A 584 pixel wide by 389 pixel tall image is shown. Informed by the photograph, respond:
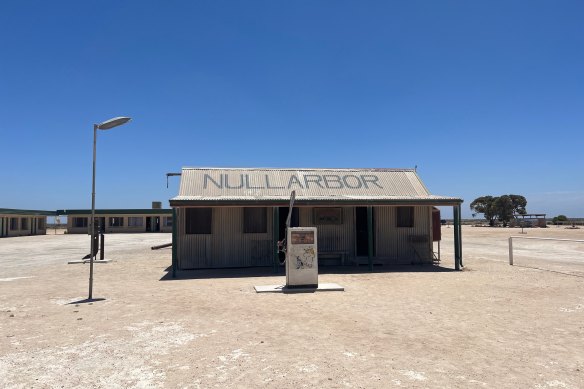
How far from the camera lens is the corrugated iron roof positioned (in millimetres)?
15844

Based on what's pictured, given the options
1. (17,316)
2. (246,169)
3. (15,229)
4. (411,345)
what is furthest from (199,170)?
(15,229)

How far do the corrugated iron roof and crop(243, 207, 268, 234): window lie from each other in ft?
1.97

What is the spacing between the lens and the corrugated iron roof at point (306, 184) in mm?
15844

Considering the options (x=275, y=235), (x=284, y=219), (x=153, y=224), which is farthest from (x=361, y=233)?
(x=153, y=224)

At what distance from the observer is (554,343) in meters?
6.07

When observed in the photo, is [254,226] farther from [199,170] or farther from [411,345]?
[411,345]

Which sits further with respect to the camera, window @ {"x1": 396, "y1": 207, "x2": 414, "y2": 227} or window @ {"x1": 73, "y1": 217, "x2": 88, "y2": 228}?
window @ {"x1": 73, "y1": 217, "x2": 88, "y2": 228}

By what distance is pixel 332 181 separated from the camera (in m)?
17.6

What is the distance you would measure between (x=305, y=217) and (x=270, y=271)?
8.79 feet

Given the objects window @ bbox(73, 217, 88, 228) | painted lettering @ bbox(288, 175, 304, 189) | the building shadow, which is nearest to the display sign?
the building shadow

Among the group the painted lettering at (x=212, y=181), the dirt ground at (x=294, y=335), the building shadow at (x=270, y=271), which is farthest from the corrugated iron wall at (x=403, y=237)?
the painted lettering at (x=212, y=181)

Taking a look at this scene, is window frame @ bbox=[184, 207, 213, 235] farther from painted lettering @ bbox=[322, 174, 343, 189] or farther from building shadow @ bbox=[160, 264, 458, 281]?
painted lettering @ bbox=[322, 174, 343, 189]

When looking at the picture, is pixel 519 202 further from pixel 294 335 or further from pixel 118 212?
pixel 294 335

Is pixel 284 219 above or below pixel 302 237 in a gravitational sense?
above
